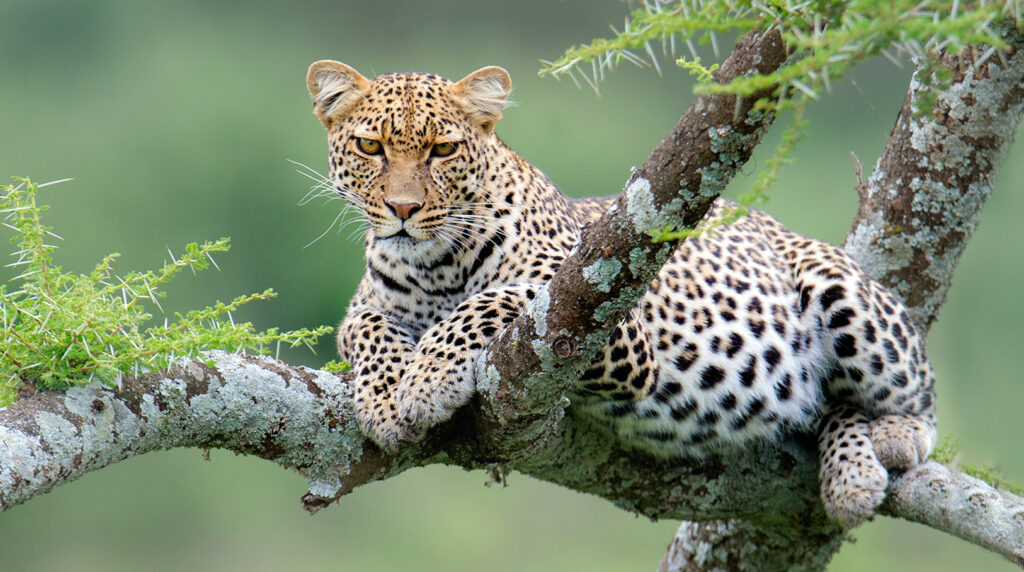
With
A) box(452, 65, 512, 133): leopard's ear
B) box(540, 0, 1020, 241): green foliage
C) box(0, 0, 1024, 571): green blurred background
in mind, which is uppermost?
box(540, 0, 1020, 241): green foliage

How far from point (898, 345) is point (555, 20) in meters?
15.6

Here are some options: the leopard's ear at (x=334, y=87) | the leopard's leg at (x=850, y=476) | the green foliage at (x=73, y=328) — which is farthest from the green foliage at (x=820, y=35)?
the leopard's leg at (x=850, y=476)

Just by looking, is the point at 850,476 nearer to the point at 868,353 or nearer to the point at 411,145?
the point at 868,353

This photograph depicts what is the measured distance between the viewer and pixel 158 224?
16.5m

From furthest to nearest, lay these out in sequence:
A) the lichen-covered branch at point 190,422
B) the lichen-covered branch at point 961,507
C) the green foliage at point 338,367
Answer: the green foliage at point 338,367 < the lichen-covered branch at point 961,507 < the lichen-covered branch at point 190,422

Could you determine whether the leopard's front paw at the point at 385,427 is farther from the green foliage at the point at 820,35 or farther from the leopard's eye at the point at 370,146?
the green foliage at the point at 820,35

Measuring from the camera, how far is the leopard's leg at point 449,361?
4.07m

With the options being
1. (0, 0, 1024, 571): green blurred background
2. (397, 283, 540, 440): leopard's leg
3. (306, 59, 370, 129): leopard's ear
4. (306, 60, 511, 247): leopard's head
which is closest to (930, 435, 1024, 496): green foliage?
(397, 283, 540, 440): leopard's leg

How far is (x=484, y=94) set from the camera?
16.4 feet

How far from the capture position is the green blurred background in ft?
54.6

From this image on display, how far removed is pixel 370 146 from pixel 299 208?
13.3 m

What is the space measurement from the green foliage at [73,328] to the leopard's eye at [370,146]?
1288 millimetres

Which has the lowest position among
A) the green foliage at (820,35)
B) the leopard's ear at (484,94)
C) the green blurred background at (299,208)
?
the green blurred background at (299,208)

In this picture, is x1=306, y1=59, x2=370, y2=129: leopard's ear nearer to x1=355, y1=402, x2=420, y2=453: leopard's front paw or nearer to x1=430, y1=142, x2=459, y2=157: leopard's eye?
x1=430, y1=142, x2=459, y2=157: leopard's eye
